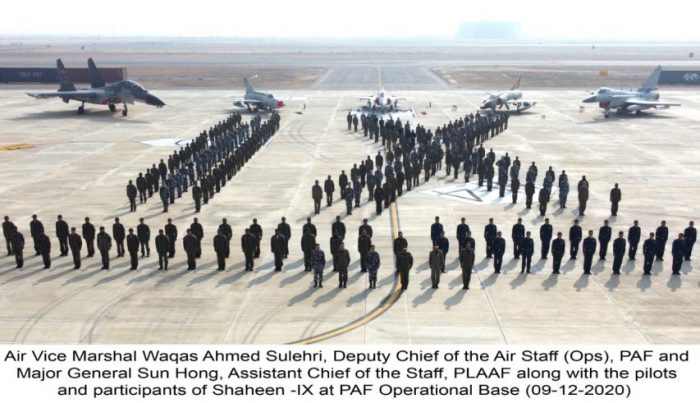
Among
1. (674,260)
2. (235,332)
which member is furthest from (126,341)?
(674,260)

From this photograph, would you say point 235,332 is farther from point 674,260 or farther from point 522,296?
point 674,260

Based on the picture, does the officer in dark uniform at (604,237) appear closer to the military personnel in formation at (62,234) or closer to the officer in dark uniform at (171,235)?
the officer in dark uniform at (171,235)

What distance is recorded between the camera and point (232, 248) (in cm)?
1652

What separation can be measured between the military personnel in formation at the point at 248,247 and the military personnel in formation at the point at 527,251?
680cm

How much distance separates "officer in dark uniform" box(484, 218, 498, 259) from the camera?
15320 millimetres

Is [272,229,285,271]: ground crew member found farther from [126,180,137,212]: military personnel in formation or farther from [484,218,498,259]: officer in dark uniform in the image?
[126,180,137,212]: military personnel in formation

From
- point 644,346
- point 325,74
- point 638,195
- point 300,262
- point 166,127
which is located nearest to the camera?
point 644,346

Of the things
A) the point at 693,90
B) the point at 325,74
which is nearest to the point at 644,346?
the point at 693,90

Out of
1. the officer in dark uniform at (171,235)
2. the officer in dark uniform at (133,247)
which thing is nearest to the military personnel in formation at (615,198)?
the officer in dark uniform at (171,235)

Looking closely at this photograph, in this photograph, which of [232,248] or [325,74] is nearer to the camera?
[232,248]

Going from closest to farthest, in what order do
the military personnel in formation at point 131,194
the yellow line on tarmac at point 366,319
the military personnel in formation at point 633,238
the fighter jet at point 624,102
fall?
the yellow line on tarmac at point 366,319
the military personnel in formation at point 633,238
the military personnel in formation at point 131,194
the fighter jet at point 624,102

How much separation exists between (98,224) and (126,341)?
874 centimetres

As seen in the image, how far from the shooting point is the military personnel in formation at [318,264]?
13508mm

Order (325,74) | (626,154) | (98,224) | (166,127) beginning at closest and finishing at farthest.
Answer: (98,224) < (626,154) < (166,127) < (325,74)
